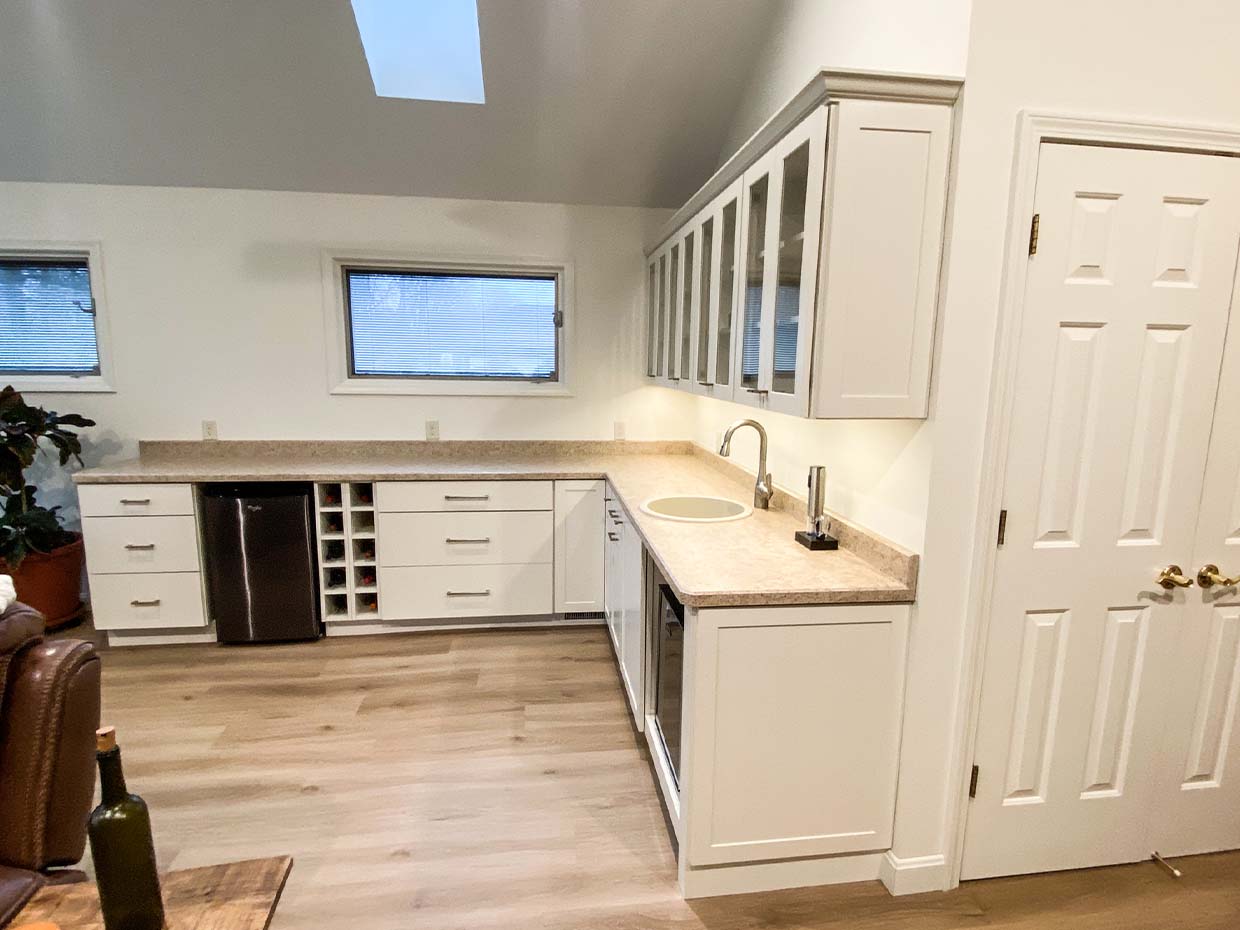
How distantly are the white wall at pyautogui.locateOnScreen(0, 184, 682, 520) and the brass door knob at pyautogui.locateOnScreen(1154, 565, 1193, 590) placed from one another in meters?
2.68

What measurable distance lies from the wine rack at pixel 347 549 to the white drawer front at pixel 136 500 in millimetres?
602

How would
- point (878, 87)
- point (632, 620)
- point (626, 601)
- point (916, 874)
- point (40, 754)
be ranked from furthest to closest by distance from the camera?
point (626, 601), point (632, 620), point (916, 874), point (878, 87), point (40, 754)

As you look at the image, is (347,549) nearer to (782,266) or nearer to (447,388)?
(447,388)

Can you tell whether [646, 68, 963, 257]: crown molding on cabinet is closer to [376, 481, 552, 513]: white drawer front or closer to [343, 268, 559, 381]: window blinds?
[376, 481, 552, 513]: white drawer front

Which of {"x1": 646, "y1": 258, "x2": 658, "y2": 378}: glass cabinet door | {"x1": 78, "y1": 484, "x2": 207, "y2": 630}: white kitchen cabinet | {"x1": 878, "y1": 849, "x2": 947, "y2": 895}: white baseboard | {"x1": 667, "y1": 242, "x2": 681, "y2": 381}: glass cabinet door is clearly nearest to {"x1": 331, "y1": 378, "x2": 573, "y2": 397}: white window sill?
{"x1": 646, "y1": 258, "x2": 658, "y2": 378}: glass cabinet door

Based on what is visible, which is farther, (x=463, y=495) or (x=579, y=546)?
(x=579, y=546)

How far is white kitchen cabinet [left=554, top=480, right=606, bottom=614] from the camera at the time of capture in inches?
128

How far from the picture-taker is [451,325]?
370 centimetres

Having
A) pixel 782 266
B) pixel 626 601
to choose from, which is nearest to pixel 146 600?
pixel 626 601

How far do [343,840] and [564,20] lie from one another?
119 inches

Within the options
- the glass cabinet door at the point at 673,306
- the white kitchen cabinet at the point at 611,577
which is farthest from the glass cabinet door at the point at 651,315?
the white kitchen cabinet at the point at 611,577

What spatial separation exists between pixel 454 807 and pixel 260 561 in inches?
68.1

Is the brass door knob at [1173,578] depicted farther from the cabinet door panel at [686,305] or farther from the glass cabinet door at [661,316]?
the glass cabinet door at [661,316]

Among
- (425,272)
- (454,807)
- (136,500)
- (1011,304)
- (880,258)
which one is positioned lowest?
(454,807)
